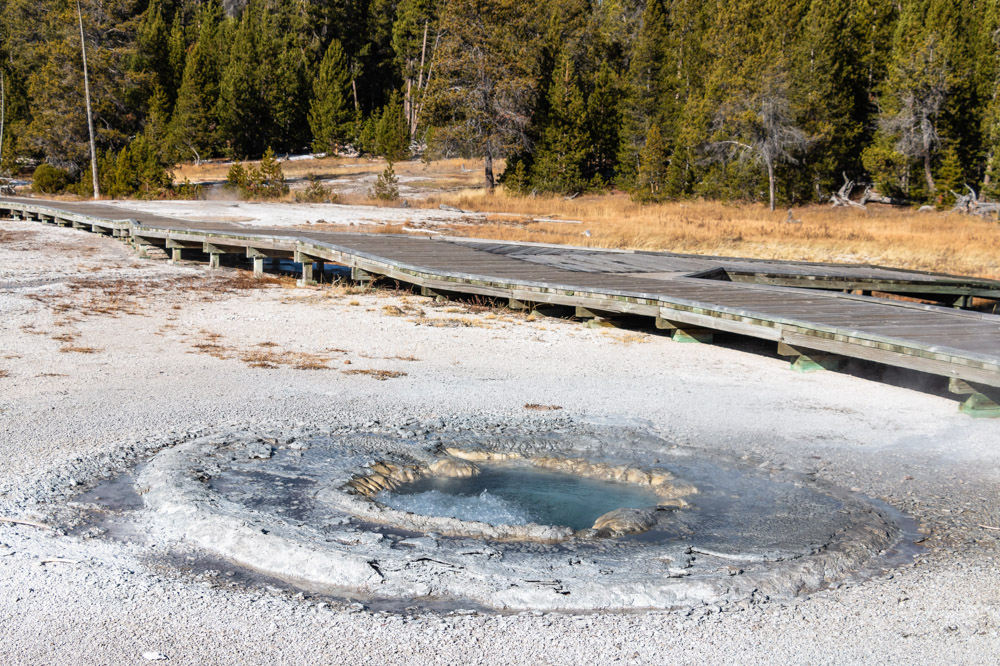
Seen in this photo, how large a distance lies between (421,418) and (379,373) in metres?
1.64

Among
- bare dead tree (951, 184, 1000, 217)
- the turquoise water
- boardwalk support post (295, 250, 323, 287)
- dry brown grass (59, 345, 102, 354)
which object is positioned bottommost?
the turquoise water

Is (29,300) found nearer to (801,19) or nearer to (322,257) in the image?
(322,257)

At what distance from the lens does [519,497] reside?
540 centimetres

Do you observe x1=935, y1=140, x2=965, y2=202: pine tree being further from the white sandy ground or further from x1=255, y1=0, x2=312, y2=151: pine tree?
x1=255, y1=0, x2=312, y2=151: pine tree

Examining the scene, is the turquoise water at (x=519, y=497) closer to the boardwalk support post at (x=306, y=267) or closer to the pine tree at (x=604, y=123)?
the boardwalk support post at (x=306, y=267)

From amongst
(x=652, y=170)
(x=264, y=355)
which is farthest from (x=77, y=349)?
(x=652, y=170)

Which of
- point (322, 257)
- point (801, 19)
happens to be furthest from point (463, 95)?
point (322, 257)

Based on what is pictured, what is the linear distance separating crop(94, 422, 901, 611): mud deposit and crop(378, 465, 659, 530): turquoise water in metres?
0.08

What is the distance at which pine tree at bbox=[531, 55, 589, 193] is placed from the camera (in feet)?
139

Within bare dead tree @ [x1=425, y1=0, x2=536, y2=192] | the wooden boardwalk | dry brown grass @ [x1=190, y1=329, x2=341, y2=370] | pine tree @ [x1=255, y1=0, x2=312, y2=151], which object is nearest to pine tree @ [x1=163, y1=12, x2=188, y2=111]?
pine tree @ [x1=255, y1=0, x2=312, y2=151]

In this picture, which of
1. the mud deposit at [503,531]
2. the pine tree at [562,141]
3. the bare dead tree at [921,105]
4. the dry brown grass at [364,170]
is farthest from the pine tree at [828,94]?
the mud deposit at [503,531]

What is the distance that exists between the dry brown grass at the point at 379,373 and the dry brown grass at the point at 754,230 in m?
13.8

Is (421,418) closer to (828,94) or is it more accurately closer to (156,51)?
(828,94)

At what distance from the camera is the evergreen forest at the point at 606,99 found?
36.3 metres
